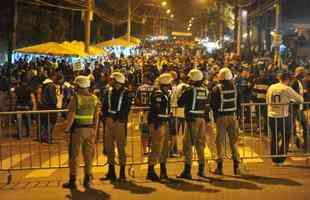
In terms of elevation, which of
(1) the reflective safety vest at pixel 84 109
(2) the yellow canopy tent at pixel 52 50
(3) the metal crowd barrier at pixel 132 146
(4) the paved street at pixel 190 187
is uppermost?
(2) the yellow canopy tent at pixel 52 50

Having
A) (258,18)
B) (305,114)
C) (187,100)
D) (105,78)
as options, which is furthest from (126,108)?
(258,18)

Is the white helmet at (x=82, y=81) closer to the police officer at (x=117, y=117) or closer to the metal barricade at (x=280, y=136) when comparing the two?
the police officer at (x=117, y=117)

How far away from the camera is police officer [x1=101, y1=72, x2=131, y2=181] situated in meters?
10.5

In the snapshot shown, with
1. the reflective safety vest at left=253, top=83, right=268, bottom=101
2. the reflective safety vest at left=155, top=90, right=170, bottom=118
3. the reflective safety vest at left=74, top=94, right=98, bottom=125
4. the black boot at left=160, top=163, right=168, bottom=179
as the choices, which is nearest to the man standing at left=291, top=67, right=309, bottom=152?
the reflective safety vest at left=253, top=83, right=268, bottom=101

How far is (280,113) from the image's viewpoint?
37.6 feet

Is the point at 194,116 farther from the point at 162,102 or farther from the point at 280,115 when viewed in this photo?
the point at 280,115

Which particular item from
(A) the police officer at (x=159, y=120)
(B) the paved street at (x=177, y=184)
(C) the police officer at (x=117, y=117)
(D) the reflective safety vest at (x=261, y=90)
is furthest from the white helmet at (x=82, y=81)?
(D) the reflective safety vest at (x=261, y=90)

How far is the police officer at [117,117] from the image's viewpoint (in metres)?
10.5

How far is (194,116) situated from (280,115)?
203 cm

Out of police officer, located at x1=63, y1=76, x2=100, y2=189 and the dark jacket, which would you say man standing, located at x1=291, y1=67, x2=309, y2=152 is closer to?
police officer, located at x1=63, y1=76, x2=100, y2=189

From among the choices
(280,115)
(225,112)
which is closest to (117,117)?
(225,112)

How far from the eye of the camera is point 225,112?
10727 millimetres

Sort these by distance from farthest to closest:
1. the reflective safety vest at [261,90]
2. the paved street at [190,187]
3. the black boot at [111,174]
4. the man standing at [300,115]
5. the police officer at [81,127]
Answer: the reflective safety vest at [261,90], the man standing at [300,115], the black boot at [111,174], the police officer at [81,127], the paved street at [190,187]

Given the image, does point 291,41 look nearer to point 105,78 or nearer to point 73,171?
point 105,78
